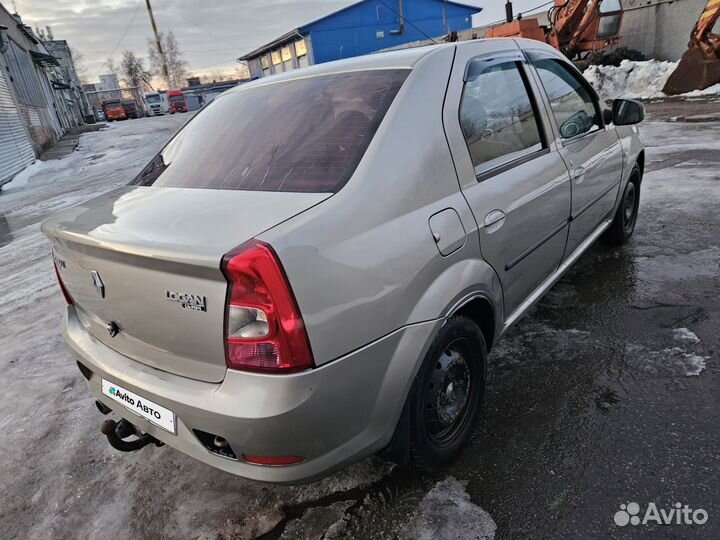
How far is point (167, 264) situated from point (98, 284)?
52 cm

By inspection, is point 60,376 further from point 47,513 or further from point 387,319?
A: point 387,319

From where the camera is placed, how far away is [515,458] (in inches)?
87.9

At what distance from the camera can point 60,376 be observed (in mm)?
3367

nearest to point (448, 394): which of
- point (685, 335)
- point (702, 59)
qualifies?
point (685, 335)

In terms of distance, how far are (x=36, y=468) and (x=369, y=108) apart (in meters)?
2.42

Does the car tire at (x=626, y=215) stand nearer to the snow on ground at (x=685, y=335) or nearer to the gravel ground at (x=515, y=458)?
the gravel ground at (x=515, y=458)

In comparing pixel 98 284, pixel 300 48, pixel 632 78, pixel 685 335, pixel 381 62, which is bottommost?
pixel 685 335

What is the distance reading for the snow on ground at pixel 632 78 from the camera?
15531 millimetres

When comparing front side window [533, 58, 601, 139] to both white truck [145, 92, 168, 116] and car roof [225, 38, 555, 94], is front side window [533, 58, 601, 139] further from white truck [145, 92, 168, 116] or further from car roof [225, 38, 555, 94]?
white truck [145, 92, 168, 116]

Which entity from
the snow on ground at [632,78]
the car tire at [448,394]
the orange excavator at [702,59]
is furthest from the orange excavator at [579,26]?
the car tire at [448,394]

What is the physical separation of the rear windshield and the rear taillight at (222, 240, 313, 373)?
0.44 metres

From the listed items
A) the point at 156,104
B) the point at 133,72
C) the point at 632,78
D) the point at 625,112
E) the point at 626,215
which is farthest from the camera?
the point at 133,72

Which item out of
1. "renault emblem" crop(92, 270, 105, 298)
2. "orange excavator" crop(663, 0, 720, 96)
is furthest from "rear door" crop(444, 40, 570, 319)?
"orange excavator" crop(663, 0, 720, 96)

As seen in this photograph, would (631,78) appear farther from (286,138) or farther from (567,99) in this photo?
(286,138)
